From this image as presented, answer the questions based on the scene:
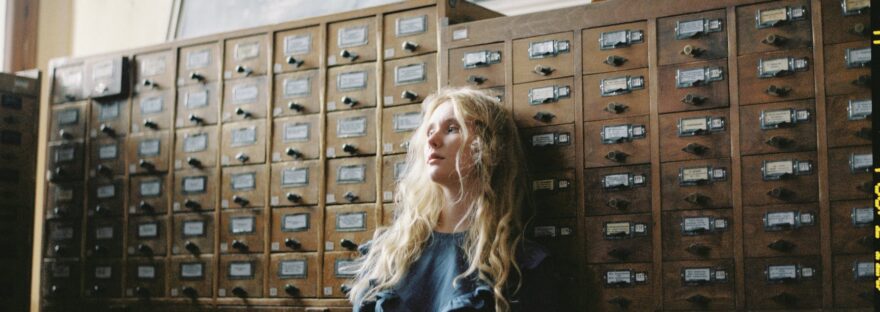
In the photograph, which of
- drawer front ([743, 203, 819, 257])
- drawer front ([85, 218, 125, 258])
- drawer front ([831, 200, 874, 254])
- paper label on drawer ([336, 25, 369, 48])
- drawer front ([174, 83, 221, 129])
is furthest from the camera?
drawer front ([85, 218, 125, 258])

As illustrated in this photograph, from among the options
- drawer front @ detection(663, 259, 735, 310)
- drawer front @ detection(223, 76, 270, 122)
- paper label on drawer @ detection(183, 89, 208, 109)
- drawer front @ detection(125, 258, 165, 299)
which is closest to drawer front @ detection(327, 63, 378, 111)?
drawer front @ detection(223, 76, 270, 122)

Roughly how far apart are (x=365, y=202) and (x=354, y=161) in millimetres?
226

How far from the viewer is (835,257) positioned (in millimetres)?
3957

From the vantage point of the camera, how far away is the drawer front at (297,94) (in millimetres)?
5469

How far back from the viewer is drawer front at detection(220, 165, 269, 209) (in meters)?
5.60

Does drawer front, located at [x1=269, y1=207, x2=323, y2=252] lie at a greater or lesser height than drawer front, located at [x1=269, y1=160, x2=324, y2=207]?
lesser

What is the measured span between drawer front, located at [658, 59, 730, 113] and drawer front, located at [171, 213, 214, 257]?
2737 millimetres

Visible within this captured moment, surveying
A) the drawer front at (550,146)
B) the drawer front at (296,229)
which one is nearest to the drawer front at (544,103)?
the drawer front at (550,146)

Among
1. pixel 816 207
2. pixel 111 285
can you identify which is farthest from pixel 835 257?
pixel 111 285

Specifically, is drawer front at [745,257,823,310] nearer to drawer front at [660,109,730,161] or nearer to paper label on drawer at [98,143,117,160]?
drawer front at [660,109,730,161]

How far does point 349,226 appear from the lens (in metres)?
5.24

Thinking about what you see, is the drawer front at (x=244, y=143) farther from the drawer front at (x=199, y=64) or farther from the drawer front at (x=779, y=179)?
the drawer front at (x=779, y=179)

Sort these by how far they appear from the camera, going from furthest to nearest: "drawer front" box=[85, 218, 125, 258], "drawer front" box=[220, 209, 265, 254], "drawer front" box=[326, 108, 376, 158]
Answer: "drawer front" box=[85, 218, 125, 258] < "drawer front" box=[220, 209, 265, 254] < "drawer front" box=[326, 108, 376, 158]

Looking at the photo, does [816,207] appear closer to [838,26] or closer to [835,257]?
[835,257]
